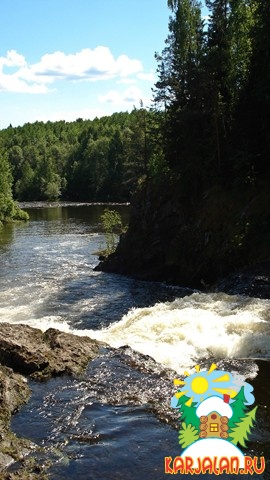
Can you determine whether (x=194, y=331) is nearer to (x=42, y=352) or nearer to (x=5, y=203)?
(x=42, y=352)

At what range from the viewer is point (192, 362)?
53.5ft

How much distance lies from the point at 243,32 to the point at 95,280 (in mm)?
21450

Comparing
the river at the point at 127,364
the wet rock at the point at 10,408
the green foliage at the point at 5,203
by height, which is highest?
the green foliage at the point at 5,203

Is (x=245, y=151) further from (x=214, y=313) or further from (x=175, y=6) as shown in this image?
(x=175, y=6)

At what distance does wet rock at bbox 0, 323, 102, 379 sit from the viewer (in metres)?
15.5

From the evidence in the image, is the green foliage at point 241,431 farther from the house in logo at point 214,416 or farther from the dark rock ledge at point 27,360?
the dark rock ledge at point 27,360

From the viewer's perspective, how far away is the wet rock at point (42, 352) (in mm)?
15500

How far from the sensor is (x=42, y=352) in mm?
16109

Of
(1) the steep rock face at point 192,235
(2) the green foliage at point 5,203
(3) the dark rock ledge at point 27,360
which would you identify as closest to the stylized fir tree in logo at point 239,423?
(3) the dark rock ledge at point 27,360

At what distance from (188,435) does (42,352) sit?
759cm

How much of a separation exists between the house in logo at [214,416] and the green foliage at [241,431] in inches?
11.8

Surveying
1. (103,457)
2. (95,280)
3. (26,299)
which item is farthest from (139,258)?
(103,457)

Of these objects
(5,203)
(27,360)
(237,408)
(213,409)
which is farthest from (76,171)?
(213,409)
